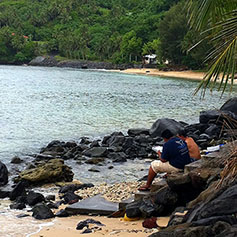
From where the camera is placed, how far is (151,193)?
352 inches

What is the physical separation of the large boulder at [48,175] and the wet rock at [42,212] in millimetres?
3774

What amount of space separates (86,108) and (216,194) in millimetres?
31233

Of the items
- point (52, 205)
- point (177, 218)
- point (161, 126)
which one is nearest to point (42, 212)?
point (52, 205)

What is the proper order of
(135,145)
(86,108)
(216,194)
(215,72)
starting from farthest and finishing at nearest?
(86,108), (135,145), (215,72), (216,194)

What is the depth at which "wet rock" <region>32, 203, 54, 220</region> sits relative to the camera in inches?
373

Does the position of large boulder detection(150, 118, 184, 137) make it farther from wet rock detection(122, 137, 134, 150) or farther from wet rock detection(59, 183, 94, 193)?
wet rock detection(59, 183, 94, 193)

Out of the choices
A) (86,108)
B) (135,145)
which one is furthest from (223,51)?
(86,108)

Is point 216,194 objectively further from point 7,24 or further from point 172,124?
point 7,24

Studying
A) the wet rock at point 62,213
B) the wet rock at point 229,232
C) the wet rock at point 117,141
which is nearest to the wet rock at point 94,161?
the wet rock at point 117,141

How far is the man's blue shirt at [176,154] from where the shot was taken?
9477mm

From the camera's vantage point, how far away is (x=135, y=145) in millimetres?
19484

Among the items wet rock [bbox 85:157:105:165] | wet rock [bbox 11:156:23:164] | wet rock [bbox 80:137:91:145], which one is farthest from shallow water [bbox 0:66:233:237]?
wet rock [bbox 80:137:91:145]

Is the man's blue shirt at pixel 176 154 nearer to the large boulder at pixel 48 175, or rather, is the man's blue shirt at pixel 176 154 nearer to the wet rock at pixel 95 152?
the large boulder at pixel 48 175

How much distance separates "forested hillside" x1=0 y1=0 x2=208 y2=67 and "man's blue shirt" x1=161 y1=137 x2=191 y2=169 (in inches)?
2960
